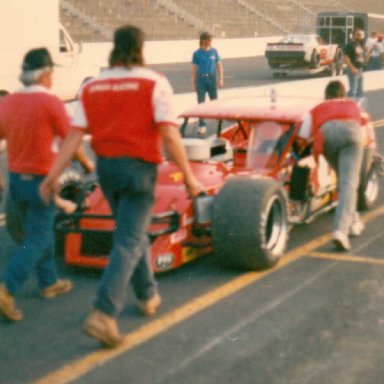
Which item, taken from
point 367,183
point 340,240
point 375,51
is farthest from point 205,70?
point 375,51

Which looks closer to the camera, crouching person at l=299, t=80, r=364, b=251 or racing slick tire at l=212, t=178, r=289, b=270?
racing slick tire at l=212, t=178, r=289, b=270

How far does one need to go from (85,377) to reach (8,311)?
1.12 metres

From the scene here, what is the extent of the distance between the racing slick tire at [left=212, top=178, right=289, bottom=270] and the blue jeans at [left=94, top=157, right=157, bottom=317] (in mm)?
1544

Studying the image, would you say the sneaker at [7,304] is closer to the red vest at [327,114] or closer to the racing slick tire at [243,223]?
the racing slick tire at [243,223]

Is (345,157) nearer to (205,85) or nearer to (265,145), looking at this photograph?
(265,145)

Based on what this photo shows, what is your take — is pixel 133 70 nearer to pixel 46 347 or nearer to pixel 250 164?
→ pixel 46 347

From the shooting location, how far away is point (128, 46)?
5.43 m

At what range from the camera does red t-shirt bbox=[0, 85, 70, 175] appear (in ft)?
19.5

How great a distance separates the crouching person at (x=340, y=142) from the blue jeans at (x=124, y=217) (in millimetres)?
2744

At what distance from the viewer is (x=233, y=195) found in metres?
7.00

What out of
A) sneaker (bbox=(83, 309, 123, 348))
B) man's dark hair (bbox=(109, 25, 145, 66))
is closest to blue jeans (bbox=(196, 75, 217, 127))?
man's dark hair (bbox=(109, 25, 145, 66))

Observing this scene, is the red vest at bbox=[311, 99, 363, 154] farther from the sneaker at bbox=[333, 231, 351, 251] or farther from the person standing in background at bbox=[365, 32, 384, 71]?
the person standing in background at bbox=[365, 32, 384, 71]

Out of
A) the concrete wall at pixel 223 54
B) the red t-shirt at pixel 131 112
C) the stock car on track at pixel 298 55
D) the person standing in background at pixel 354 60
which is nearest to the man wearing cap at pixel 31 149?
the red t-shirt at pixel 131 112

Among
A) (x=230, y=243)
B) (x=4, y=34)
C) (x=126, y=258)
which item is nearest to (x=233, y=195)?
(x=230, y=243)
